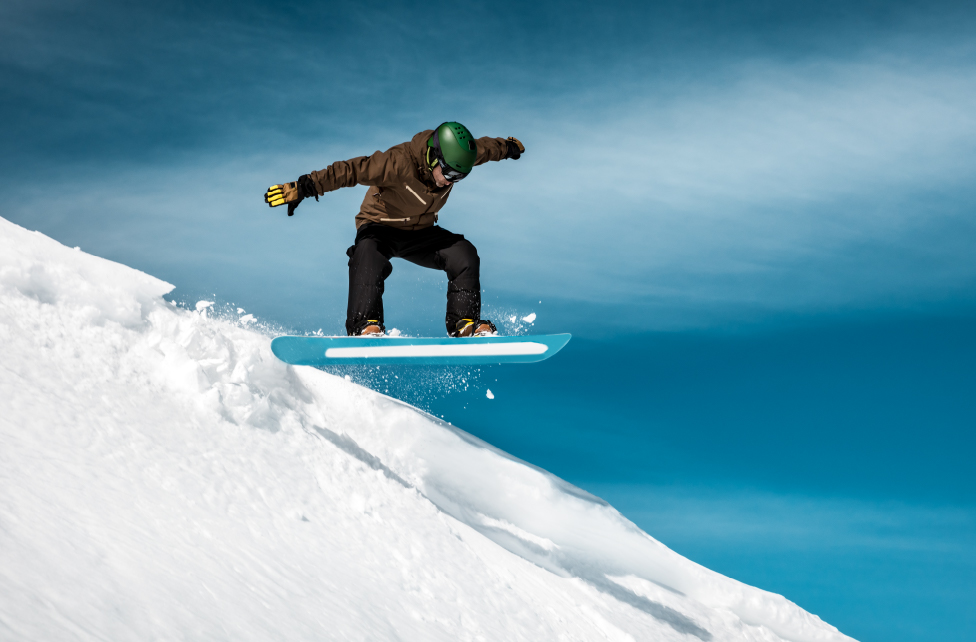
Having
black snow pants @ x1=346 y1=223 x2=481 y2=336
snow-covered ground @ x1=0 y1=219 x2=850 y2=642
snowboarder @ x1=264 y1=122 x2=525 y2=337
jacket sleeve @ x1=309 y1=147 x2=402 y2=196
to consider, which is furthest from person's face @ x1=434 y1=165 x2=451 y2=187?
snow-covered ground @ x1=0 y1=219 x2=850 y2=642

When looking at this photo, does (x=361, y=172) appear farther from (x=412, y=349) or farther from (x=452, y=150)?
(x=412, y=349)

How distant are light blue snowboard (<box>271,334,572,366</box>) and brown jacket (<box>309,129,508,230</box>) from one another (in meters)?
1.48

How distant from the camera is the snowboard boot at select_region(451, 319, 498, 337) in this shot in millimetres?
7176

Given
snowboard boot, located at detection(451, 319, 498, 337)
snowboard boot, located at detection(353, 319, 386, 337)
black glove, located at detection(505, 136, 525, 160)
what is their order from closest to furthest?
snowboard boot, located at detection(353, 319, 386, 337), snowboard boot, located at detection(451, 319, 498, 337), black glove, located at detection(505, 136, 525, 160)

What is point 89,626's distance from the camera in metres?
2.70

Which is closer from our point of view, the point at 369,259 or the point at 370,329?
the point at 370,329

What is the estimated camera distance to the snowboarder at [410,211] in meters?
6.96

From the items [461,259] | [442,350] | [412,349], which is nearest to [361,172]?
[461,259]

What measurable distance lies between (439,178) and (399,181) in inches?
16.7

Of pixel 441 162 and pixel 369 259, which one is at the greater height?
pixel 441 162

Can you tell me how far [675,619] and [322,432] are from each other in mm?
5857

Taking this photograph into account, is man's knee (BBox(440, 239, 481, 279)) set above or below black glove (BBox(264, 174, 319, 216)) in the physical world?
above

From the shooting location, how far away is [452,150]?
6.95m

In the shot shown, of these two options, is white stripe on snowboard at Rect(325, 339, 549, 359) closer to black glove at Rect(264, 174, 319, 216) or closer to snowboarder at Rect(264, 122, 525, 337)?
snowboarder at Rect(264, 122, 525, 337)
